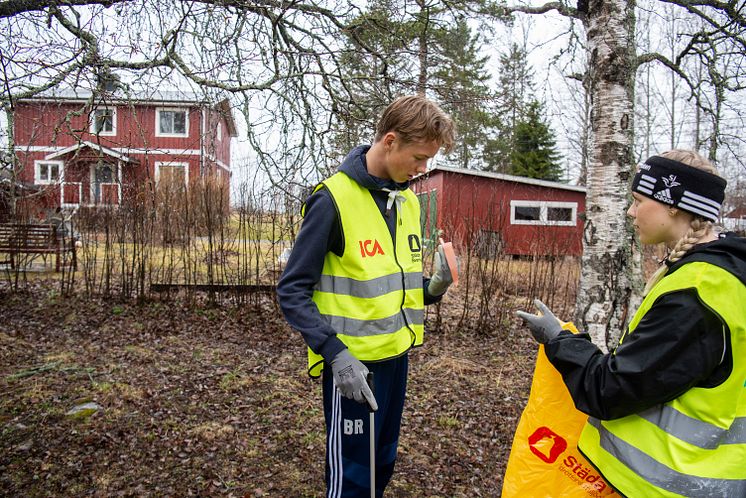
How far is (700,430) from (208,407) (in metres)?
3.88

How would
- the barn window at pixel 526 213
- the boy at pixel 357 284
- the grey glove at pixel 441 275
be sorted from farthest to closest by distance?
the barn window at pixel 526 213, the grey glove at pixel 441 275, the boy at pixel 357 284

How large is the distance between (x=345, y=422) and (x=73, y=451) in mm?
2568

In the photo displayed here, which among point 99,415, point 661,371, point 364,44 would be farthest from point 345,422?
point 364,44

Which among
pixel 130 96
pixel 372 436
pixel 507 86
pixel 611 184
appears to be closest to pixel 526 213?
pixel 507 86

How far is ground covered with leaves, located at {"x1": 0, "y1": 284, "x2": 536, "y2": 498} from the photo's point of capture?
318 centimetres

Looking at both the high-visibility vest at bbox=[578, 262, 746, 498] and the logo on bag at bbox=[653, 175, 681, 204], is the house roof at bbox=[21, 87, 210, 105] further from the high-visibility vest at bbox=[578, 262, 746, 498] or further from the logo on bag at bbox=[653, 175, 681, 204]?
the high-visibility vest at bbox=[578, 262, 746, 498]

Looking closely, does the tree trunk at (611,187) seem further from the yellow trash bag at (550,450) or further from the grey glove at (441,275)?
the yellow trash bag at (550,450)

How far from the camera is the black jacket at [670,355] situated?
49.2 inches

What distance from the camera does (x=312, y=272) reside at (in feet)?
5.92

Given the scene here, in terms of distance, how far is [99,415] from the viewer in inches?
156

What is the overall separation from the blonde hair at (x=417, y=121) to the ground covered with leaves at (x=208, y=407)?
227cm

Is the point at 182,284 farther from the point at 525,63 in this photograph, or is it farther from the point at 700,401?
the point at 525,63

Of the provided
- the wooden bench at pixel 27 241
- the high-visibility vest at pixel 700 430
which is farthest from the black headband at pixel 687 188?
the wooden bench at pixel 27 241

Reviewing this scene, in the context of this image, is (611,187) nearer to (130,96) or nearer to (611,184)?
(611,184)
